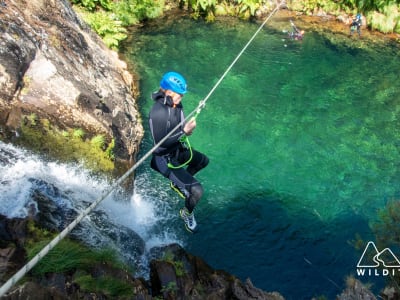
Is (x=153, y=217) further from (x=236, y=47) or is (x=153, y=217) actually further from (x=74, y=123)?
(x=236, y=47)

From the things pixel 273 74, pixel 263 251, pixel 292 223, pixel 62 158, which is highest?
pixel 273 74

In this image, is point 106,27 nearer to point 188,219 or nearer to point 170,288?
point 188,219

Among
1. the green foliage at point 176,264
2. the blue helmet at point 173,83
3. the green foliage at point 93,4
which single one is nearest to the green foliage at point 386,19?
the green foliage at point 93,4

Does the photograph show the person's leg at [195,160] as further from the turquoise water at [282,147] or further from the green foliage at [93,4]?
the green foliage at [93,4]

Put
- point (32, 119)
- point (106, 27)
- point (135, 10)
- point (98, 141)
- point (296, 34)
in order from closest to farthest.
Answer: point (32, 119)
point (98, 141)
point (106, 27)
point (296, 34)
point (135, 10)

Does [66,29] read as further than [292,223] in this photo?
Yes

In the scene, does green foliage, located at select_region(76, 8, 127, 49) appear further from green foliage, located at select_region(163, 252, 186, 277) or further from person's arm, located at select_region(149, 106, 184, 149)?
green foliage, located at select_region(163, 252, 186, 277)

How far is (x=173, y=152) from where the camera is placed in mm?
7023

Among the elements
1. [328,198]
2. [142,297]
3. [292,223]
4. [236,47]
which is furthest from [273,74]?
[142,297]

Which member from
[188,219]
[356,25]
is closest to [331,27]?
[356,25]

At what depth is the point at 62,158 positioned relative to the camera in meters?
7.73

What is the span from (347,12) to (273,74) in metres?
8.21

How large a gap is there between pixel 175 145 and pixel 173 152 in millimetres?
209

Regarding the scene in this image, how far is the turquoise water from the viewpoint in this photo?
8203 mm
